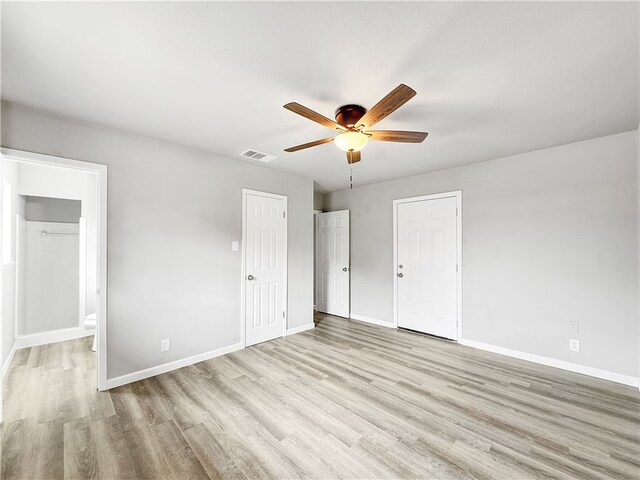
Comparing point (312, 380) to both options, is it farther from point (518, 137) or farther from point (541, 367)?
point (518, 137)

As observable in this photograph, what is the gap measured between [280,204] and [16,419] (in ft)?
10.6

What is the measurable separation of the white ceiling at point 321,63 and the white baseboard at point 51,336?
10.1 ft

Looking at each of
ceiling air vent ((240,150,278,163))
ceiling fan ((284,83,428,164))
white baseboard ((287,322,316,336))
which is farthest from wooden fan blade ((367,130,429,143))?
white baseboard ((287,322,316,336))

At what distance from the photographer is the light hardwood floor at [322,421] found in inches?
68.0

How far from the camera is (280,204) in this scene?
415 cm

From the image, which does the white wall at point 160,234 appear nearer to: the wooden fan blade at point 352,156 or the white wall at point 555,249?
the wooden fan blade at point 352,156

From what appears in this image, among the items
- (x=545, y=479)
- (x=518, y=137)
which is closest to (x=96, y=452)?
(x=545, y=479)

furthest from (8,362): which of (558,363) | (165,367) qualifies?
(558,363)

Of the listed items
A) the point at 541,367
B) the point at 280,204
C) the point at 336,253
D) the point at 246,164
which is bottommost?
the point at 541,367

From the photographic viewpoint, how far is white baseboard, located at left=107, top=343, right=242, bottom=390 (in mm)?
2690

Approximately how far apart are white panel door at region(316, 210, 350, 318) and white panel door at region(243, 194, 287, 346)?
1475 mm

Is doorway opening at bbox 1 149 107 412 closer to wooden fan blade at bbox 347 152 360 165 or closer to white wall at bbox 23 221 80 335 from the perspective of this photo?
white wall at bbox 23 221 80 335

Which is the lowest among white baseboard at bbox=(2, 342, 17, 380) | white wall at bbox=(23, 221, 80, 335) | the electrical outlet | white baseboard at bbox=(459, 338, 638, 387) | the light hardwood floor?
the light hardwood floor

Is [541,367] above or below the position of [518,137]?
below
